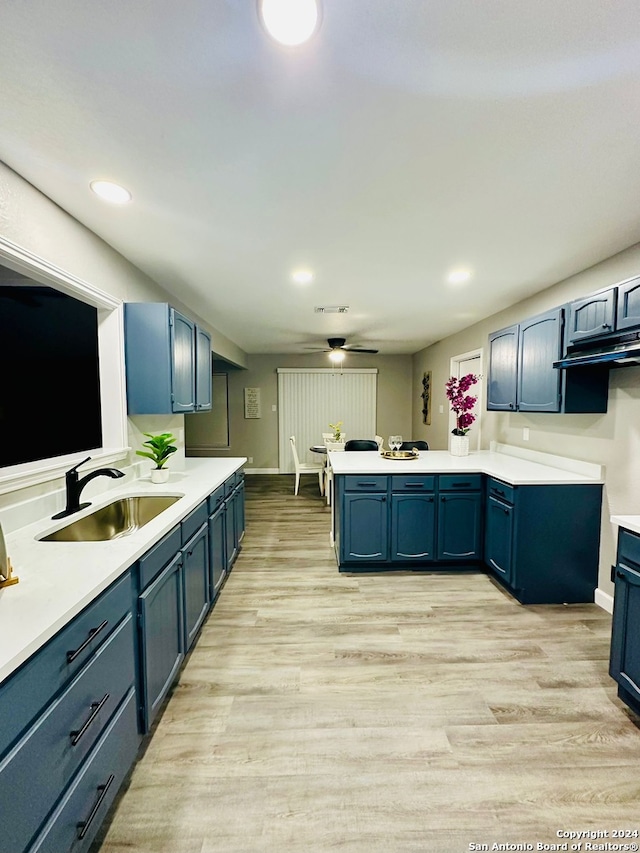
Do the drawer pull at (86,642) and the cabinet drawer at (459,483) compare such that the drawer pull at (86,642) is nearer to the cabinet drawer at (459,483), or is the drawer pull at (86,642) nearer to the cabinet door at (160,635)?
the cabinet door at (160,635)

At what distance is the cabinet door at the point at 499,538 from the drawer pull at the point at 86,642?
259cm

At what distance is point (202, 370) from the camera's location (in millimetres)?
3318

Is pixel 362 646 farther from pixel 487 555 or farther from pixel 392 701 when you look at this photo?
pixel 487 555

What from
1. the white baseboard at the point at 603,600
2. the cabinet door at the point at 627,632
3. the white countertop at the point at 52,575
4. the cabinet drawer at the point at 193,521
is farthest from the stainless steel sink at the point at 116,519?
the white baseboard at the point at 603,600

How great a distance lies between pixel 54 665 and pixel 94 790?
51 cm

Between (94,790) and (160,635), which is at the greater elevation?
(160,635)

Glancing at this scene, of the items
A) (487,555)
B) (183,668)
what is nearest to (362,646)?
(183,668)

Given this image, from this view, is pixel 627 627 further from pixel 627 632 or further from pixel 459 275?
pixel 459 275

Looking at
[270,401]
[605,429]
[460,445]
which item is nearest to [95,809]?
[605,429]

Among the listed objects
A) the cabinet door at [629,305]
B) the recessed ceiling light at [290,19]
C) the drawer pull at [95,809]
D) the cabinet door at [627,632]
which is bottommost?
the drawer pull at [95,809]

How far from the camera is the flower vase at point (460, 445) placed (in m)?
3.52

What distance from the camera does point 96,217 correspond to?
6.33ft

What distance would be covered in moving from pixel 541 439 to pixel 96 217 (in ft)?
12.1

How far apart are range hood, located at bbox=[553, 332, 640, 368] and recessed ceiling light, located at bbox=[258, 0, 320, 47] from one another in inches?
75.1
